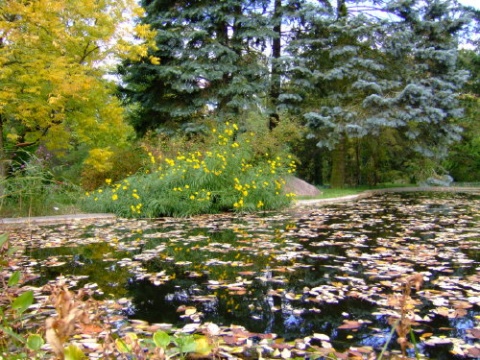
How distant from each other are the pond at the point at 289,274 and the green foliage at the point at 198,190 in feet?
3.59

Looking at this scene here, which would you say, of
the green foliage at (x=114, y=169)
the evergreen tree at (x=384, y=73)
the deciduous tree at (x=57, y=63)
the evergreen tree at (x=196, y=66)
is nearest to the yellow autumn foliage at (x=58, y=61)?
the deciduous tree at (x=57, y=63)

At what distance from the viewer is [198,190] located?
346 inches

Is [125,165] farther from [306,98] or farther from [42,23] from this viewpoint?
[306,98]

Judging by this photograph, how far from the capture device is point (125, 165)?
12.4m

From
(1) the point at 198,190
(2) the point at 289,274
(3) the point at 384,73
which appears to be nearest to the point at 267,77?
(3) the point at 384,73

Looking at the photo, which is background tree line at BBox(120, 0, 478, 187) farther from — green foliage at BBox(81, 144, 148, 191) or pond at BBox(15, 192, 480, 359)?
pond at BBox(15, 192, 480, 359)

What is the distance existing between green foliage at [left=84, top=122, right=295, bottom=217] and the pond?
1.09m

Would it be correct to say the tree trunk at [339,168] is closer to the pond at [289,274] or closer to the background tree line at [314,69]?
the background tree line at [314,69]

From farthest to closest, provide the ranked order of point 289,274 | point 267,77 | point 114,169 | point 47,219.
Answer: point 267,77, point 114,169, point 47,219, point 289,274

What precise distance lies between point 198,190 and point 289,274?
502 centimetres

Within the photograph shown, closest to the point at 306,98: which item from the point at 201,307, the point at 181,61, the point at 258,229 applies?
the point at 181,61

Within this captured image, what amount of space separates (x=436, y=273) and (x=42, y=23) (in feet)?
28.1

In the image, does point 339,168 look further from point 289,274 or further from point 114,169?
point 289,274

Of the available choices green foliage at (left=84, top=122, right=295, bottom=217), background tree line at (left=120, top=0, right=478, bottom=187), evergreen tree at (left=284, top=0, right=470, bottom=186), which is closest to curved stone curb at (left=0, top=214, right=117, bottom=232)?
green foliage at (left=84, top=122, right=295, bottom=217)
